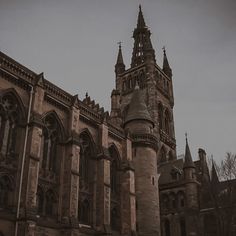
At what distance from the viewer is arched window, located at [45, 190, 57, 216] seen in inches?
975

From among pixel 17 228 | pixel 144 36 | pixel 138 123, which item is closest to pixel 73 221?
pixel 17 228

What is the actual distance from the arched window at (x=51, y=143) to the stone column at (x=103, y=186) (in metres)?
4.41

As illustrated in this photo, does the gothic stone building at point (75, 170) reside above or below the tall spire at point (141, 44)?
below

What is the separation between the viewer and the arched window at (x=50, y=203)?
975 inches

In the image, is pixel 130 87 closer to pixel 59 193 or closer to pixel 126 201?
pixel 126 201

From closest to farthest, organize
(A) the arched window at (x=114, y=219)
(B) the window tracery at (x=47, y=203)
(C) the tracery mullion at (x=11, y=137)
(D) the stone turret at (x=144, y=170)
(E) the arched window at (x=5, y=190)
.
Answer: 1. (E) the arched window at (x=5, y=190)
2. (C) the tracery mullion at (x=11, y=137)
3. (B) the window tracery at (x=47, y=203)
4. (A) the arched window at (x=114, y=219)
5. (D) the stone turret at (x=144, y=170)

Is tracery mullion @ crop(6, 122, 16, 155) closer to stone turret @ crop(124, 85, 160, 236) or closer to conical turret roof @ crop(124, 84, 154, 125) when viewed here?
stone turret @ crop(124, 85, 160, 236)

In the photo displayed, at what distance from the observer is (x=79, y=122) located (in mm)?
30062

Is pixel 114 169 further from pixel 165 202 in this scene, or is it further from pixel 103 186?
pixel 165 202

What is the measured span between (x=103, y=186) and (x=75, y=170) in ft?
12.2

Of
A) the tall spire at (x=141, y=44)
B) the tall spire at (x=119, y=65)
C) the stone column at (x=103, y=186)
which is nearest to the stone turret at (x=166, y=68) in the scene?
the tall spire at (x=141, y=44)

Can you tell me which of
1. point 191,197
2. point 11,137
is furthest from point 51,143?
point 191,197

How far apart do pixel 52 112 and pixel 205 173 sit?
26.6 meters

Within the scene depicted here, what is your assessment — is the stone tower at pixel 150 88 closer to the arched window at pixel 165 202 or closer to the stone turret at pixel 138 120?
the arched window at pixel 165 202
